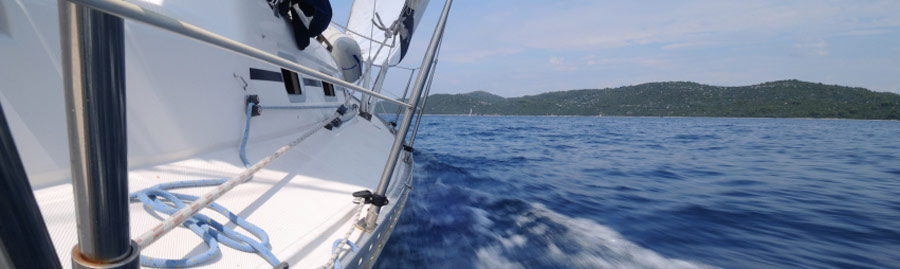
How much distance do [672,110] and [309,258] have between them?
76897 mm

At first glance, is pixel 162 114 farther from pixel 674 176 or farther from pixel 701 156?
pixel 701 156

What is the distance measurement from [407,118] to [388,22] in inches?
257

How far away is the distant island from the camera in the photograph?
2026 inches

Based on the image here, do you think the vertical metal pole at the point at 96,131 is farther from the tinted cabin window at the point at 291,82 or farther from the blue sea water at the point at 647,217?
the tinted cabin window at the point at 291,82

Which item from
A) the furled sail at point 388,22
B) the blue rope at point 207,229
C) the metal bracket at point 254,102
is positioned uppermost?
the furled sail at point 388,22

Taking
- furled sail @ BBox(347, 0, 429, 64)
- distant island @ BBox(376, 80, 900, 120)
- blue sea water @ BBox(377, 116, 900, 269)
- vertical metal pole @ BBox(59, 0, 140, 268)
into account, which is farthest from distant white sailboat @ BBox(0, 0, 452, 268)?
distant island @ BBox(376, 80, 900, 120)

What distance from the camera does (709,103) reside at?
65000 millimetres

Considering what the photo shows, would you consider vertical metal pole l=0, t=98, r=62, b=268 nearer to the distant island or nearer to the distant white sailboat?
the distant white sailboat

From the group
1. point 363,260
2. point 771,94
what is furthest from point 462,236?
point 771,94

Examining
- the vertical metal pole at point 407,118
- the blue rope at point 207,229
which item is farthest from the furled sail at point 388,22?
the blue rope at point 207,229

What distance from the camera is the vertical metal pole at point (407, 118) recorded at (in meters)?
1.50

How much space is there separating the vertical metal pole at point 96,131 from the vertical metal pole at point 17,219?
36 millimetres

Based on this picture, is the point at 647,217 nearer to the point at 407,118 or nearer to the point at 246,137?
the point at 407,118

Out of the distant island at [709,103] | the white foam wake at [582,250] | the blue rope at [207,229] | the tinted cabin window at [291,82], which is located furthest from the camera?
the distant island at [709,103]
